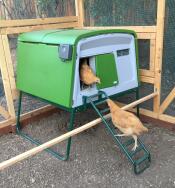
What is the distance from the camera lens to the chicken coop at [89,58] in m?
2.68

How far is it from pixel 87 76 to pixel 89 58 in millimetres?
238

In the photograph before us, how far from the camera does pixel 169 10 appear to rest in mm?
2980

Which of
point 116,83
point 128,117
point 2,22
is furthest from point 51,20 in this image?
point 128,117

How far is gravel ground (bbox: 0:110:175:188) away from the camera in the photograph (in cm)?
254

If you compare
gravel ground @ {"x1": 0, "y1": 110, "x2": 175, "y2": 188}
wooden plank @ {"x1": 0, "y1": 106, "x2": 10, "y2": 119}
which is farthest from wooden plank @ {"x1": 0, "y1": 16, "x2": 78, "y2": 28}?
gravel ground @ {"x1": 0, "y1": 110, "x2": 175, "y2": 188}

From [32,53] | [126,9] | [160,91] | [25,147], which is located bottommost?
[25,147]

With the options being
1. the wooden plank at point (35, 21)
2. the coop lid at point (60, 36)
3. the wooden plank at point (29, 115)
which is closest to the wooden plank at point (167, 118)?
the coop lid at point (60, 36)

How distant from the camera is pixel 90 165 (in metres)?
2.78

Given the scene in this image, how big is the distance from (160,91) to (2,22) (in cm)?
200

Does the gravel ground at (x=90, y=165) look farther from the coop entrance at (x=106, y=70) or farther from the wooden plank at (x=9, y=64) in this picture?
the coop entrance at (x=106, y=70)

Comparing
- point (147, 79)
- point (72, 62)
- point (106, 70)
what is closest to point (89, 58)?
point (106, 70)

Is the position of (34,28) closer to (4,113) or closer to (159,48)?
(4,113)

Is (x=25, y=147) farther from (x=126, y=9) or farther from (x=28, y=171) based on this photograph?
(x=126, y=9)

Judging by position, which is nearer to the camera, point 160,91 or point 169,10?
point 169,10
